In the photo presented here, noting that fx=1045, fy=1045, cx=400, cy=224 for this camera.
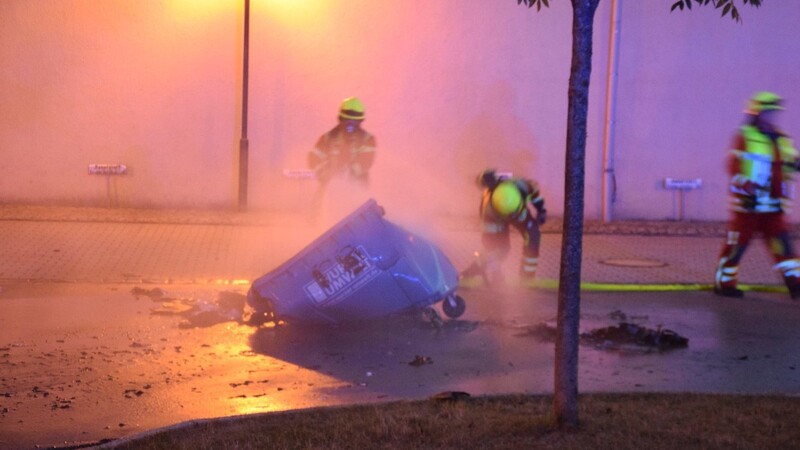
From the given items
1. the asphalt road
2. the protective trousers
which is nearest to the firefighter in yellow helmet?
the asphalt road

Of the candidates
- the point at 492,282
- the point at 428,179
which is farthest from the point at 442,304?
the point at 428,179

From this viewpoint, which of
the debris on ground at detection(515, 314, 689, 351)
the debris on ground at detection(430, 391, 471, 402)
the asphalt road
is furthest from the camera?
the debris on ground at detection(515, 314, 689, 351)

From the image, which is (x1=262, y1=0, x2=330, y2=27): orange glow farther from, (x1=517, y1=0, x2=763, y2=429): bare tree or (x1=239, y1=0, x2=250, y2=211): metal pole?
(x1=517, y1=0, x2=763, y2=429): bare tree

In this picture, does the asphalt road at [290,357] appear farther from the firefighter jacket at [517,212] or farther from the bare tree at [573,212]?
the bare tree at [573,212]

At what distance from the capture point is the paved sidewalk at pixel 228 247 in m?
10.8

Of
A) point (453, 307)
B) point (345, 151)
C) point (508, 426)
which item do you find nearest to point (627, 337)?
point (453, 307)

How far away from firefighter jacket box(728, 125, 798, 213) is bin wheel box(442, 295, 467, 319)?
2.90 m

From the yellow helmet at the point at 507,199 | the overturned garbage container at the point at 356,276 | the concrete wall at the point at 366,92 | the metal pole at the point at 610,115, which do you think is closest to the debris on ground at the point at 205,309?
the overturned garbage container at the point at 356,276

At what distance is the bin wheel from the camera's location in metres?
8.85

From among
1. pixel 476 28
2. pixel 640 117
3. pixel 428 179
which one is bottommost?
pixel 428 179

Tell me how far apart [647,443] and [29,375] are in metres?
4.08

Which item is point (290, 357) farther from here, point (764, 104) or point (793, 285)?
point (764, 104)

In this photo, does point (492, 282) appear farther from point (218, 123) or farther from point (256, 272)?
point (218, 123)

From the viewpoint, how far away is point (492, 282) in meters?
10.4
